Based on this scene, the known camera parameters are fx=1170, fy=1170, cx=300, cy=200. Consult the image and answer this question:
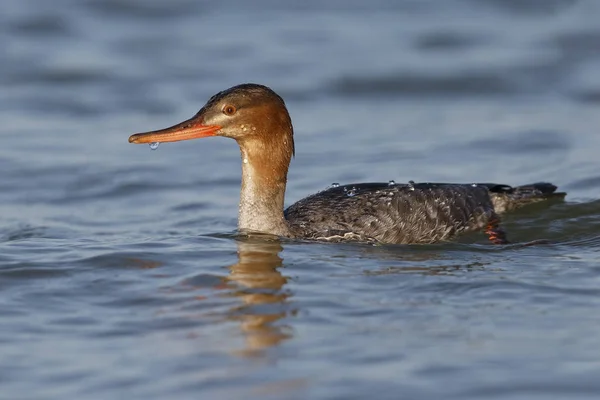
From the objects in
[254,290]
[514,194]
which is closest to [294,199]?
[514,194]

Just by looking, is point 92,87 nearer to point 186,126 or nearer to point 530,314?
point 186,126

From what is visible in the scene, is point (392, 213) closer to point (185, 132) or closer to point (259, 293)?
point (185, 132)

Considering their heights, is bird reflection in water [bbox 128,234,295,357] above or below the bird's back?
below

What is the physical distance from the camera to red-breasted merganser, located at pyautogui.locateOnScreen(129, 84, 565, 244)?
9102 mm

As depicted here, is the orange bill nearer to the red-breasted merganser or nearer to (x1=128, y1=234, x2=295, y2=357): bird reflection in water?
the red-breasted merganser

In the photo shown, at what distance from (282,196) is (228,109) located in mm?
869

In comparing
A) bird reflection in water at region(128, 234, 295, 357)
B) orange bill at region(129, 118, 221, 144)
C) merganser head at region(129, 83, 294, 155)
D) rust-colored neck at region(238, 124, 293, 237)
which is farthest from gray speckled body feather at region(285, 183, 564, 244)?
orange bill at region(129, 118, 221, 144)

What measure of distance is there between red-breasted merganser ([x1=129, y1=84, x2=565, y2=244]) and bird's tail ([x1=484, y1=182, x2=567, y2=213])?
71 centimetres

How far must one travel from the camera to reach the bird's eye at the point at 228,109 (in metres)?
9.07

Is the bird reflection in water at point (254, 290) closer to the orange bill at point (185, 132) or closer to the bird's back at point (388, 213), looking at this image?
the bird's back at point (388, 213)

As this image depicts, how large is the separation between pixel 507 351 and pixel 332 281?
175 cm

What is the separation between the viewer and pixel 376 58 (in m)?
16.2

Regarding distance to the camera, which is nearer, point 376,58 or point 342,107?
point 342,107

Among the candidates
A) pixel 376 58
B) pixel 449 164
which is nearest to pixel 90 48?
pixel 376 58
